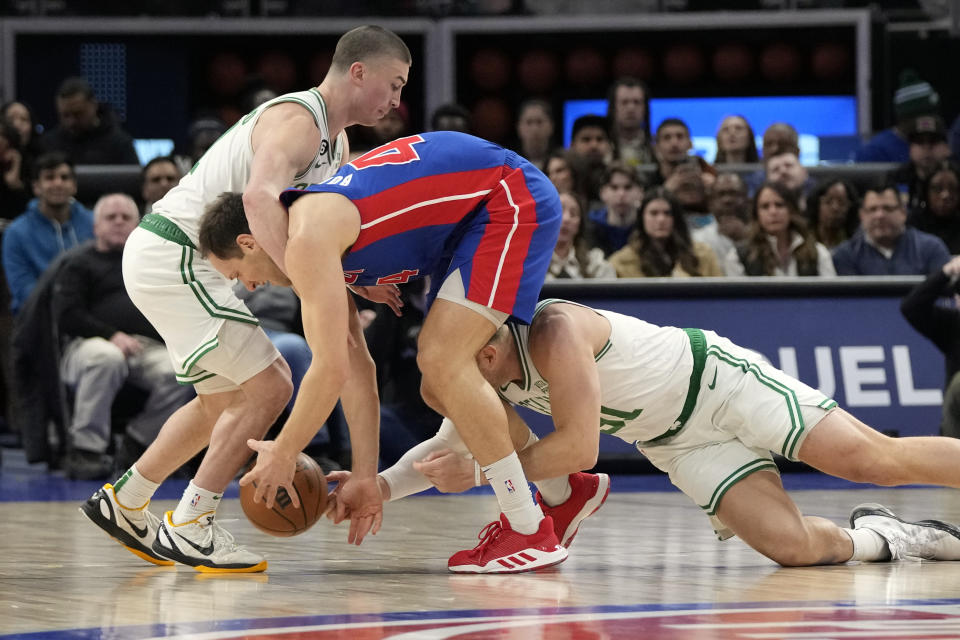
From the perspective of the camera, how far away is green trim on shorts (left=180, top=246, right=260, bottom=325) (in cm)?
430

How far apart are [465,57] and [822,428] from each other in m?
10.1

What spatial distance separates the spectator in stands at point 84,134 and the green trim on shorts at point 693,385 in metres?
6.83

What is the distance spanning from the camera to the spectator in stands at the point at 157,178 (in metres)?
8.43

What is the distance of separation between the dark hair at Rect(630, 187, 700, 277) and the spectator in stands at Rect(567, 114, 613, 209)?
3.16ft

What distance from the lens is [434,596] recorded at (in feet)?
11.5

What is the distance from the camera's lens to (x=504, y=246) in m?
4.01

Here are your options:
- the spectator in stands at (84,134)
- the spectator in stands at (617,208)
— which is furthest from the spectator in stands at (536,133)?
the spectator in stands at (84,134)

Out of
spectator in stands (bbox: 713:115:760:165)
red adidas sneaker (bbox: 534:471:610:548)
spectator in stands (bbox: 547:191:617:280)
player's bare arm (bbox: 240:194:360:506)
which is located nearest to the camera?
player's bare arm (bbox: 240:194:360:506)

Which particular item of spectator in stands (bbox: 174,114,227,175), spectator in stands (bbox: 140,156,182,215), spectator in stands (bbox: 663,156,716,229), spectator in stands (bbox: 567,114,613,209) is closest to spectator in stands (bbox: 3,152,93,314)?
spectator in stands (bbox: 140,156,182,215)

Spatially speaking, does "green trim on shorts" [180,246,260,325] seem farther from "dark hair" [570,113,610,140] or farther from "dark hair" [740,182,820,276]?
"dark hair" [570,113,610,140]

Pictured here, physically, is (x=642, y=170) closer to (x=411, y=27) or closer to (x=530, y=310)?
(x=411, y=27)

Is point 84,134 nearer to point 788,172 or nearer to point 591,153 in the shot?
point 591,153

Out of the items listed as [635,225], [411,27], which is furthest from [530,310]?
[411,27]

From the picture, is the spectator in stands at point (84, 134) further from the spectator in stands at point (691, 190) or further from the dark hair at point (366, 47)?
the dark hair at point (366, 47)
